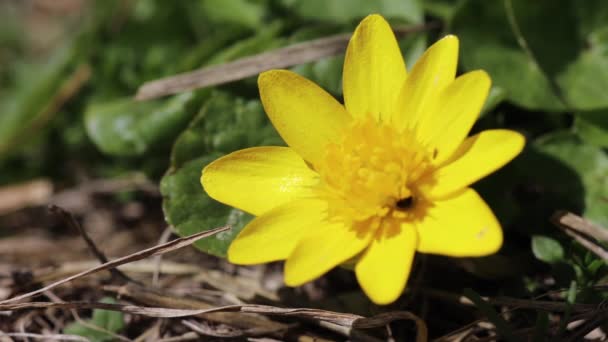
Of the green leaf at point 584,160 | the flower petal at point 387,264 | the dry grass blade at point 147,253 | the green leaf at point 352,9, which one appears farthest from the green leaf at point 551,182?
the dry grass blade at point 147,253

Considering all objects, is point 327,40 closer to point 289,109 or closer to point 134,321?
point 289,109

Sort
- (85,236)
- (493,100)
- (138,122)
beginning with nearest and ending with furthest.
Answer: (85,236) → (493,100) → (138,122)

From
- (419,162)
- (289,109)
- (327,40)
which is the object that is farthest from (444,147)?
(327,40)

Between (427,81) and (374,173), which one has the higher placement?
(427,81)

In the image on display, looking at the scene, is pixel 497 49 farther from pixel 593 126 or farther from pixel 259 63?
pixel 259 63

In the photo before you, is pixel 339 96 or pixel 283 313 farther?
pixel 339 96

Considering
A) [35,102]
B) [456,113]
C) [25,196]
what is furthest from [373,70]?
[35,102]

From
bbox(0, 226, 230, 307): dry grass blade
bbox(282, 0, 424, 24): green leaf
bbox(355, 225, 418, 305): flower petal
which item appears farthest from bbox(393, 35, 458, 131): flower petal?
bbox(282, 0, 424, 24): green leaf
